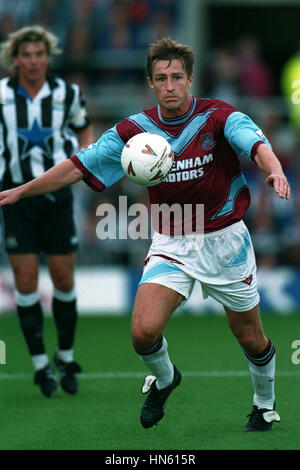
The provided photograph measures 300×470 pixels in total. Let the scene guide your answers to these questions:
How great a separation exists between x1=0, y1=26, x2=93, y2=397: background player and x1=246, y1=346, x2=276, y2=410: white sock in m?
1.73

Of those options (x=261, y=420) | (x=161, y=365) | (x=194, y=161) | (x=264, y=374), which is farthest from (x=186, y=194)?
(x=261, y=420)

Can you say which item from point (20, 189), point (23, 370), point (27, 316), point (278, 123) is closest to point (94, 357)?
point (23, 370)

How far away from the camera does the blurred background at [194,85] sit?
1143 centimetres

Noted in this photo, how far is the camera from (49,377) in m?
6.57

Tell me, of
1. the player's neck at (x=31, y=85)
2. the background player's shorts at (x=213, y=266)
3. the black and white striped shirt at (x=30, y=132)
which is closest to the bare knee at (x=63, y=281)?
the black and white striped shirt at (x=30, y=132)

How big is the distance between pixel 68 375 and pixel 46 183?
208cm

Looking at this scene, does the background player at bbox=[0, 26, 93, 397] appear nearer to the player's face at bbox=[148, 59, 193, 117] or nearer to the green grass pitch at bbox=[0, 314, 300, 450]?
the green grass pitch at bbox=[0, 314, 300, 450]

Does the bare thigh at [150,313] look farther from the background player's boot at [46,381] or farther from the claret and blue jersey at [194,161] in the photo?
the background player's boot at [46,381]

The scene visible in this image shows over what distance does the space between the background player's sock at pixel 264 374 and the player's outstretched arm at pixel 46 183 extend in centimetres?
135

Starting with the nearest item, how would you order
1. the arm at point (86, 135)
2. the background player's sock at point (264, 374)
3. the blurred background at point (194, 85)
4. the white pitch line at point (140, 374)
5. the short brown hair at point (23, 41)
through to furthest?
the background player's sock at point (264, 374) < the short brown hair at point (23, 41) < the arm at point (86, 135) < the white pitch line at point (140, 374) < the blurred background at point (194, 85)

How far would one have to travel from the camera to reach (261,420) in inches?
208

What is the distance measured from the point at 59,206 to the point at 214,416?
1.95m

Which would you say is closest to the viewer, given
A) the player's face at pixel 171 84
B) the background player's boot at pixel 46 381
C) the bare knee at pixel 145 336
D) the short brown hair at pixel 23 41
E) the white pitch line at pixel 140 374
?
the bare knee at pixel 145 336
